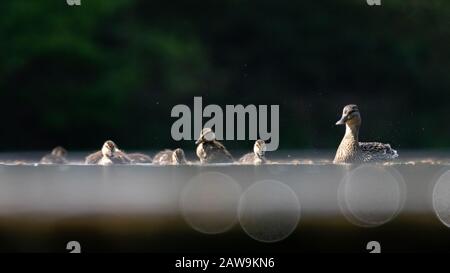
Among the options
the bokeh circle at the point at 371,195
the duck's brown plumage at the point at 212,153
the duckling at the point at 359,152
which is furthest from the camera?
the duckling at the point at 359,152

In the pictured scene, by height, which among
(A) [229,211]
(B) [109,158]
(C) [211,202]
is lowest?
(A) [229,211]

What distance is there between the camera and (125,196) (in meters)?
5.57

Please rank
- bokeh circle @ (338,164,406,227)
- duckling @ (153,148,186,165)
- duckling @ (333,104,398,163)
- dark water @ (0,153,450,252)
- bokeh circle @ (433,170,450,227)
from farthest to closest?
duckling @ (333,104,398,163) < duckling @ (153,148,186,165) < bokeh circle @ (433,170,450,227) < bokeh circle @ (338,164,406,227) < dark water @ (0,153,450,252)

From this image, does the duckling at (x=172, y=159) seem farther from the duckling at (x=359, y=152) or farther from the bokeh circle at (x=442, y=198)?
the bokeh circle at (x=442, y=198)

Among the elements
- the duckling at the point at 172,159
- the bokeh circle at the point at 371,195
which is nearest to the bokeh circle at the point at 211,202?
the bokeh circle at the point at 371,195

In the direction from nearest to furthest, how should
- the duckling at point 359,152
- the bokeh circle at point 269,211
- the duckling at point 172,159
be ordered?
the bokeh circle at point 269,211
the duckling at point 172,159
the duckling at point 359,152

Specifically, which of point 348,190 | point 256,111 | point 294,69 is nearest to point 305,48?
point 294,69

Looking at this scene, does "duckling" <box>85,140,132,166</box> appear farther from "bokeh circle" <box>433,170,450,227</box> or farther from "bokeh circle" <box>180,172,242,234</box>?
"bokeh circle" <box>433,170,450,227</box>

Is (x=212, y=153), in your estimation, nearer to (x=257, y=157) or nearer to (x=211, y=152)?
(x=211, y=152)

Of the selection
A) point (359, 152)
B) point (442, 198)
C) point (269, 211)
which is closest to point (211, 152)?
point (359, 152)

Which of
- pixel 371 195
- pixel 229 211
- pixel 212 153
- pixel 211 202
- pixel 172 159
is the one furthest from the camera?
pixel 172 159

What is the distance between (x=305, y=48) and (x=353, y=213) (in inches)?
475

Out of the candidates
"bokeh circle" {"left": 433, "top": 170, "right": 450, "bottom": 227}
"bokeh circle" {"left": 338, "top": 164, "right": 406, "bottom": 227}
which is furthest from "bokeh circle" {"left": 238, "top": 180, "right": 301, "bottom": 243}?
"bokeh circle" {"left": 433, "top": 170, "right": 450, "bottom": 227}

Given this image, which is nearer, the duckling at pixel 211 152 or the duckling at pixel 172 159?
the duckling at pixel 211 152
